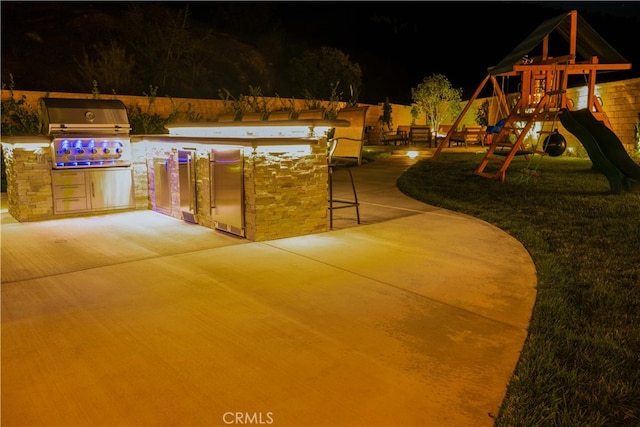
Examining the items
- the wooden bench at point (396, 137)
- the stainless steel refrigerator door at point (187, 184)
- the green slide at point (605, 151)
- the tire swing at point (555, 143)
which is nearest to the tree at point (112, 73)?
the wooden bench at point (396, 137)

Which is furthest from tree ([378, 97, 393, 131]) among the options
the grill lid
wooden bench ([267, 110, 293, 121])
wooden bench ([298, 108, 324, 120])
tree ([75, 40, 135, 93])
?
the grill lid

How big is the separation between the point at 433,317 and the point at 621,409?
1.25 metres

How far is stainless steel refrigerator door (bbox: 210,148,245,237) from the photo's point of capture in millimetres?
5520

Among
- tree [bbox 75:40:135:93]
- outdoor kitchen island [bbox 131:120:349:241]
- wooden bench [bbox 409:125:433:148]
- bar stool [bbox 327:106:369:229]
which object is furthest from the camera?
wooden bench [bbox 409:125:433:148]

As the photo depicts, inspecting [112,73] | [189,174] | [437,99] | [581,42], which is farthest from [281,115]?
[437,99]

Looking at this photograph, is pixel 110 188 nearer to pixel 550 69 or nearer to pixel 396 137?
pixel 550 69

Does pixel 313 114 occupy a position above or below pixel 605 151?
above

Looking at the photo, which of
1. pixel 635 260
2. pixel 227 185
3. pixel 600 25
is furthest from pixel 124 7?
pixel 600 25

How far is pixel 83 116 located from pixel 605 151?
8.36m

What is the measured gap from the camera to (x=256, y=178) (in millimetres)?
5340

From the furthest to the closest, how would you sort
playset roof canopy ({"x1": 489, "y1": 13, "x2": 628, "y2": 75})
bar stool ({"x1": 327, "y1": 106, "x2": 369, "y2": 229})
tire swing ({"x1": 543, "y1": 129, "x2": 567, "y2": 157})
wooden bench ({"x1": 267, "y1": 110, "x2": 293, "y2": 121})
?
tire swing ({"x1": 543, "y1": 129, "x2": 567, "y2": 157}) → playset roof canopy ({"x1": 489, "y1": 13, "x2": 628, "y2": 75}) → wooden bench ({"x1": 267, "y1": 110, "x2": 293, "y2": 121}) → bar stool ({"x1": 327, "y1": 106, "x2": 369, "y2": 229})

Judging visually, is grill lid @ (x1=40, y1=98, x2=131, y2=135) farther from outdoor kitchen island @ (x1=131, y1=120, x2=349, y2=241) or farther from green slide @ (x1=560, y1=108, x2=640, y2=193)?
green slide @ (x1=560, y1=108, x2=640, y2=193)

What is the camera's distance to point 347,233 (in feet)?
19.5

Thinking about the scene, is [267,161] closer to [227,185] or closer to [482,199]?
[227,185]
